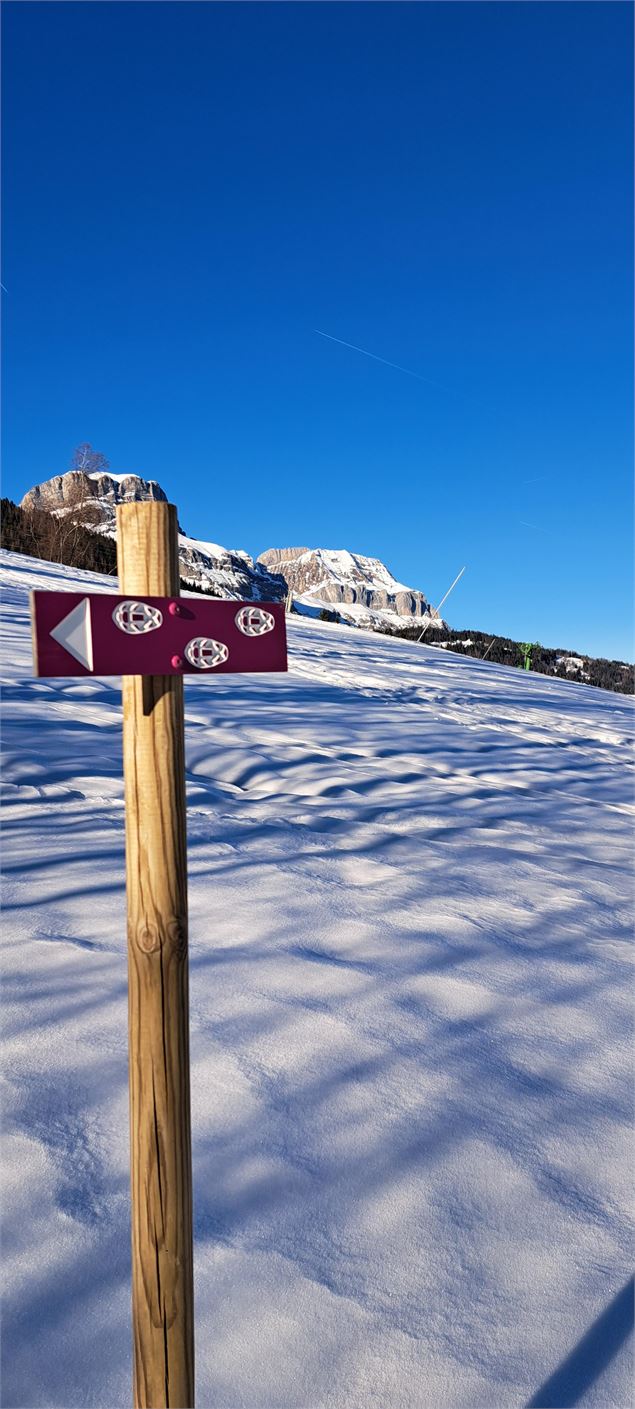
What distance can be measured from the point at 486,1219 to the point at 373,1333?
15.2 inches

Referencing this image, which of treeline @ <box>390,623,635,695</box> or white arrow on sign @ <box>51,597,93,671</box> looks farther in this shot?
treeline @ <box>390,623,635,695</box>

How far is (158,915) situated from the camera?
1301mm

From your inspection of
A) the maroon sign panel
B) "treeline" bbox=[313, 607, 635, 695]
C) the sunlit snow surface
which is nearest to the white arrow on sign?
the maroon sign panel

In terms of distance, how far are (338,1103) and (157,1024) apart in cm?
93

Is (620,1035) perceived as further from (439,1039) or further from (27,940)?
(27,940)

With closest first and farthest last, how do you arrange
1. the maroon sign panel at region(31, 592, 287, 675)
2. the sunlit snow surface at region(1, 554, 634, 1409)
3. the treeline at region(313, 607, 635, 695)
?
the maroon sign panel at region(31, 592, 287, 675) → the sunlit snow surface at region(1, 554, 634, 1409) → the treeline at region(313, 607, 635, 695)

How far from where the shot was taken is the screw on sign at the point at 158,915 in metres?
1.27

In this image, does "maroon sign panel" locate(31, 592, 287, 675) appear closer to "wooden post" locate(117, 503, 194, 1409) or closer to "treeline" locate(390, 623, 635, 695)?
"wooden post" locate(117, 503, 194, 1409)

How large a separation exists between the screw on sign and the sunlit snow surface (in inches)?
9.4

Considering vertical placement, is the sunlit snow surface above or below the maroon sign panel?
below

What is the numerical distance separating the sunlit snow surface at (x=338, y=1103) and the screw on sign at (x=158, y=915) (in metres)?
0.24

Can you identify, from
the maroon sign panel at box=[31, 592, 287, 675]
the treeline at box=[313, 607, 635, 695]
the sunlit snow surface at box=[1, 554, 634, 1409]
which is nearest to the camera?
the maroon sign panel at box=[31, 592, 287, 675]

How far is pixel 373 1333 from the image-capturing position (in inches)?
58.0

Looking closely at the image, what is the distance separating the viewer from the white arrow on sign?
121 centimetres
